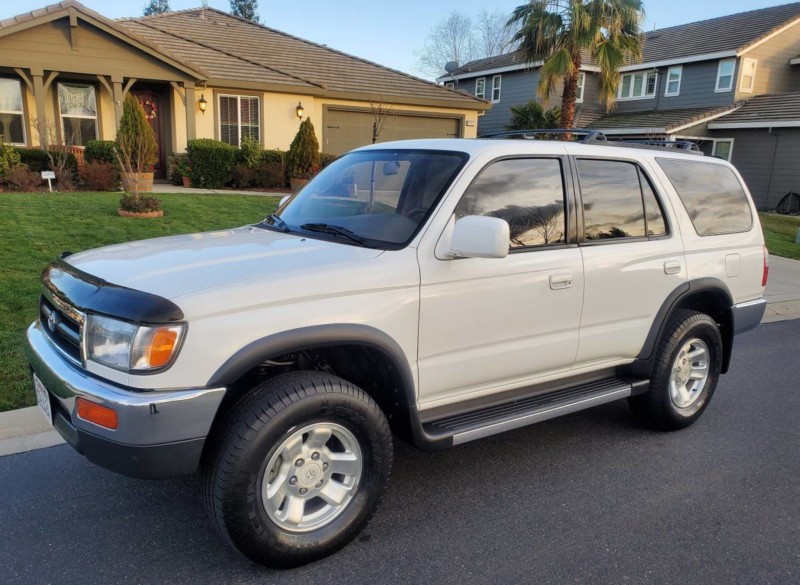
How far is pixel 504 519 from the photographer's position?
334cm

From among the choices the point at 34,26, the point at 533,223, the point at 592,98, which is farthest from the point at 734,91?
the point at 533,223

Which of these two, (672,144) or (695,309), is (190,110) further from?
(695,309)

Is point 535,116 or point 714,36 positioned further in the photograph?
point 714,36

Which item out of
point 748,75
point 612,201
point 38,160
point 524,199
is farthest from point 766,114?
point 524,199

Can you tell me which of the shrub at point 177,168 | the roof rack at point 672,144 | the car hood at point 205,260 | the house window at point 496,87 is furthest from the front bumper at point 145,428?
the house window at point 496,87

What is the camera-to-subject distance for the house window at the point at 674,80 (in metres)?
27.7

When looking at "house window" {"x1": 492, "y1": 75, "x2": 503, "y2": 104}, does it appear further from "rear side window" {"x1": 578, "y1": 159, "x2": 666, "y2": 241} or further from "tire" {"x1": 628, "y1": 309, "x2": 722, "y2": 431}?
"rear side window" {"x1": 578, "y1": 159, "x2": 666, "y2": 241}

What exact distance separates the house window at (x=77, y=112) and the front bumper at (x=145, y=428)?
1641 centimetres

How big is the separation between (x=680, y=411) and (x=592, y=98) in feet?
96.4

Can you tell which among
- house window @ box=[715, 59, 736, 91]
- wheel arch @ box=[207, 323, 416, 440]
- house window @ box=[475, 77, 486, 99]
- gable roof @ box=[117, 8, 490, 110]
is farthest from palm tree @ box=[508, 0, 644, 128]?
wheel arch @ box=[207, 323, 416, 440]

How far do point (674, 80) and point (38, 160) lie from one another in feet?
83.0

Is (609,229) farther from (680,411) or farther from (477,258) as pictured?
(680,411)

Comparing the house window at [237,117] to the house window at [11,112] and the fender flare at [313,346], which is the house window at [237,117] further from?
the fender flare at [313,346]

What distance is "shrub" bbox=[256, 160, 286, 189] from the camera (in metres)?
16.5
